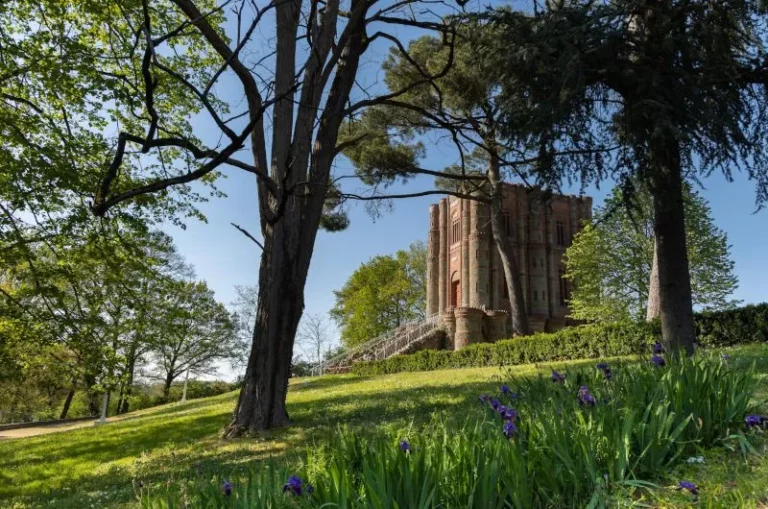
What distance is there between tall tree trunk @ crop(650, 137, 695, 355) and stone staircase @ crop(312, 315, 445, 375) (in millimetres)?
25277

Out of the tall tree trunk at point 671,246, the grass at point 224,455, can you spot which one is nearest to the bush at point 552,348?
the tall tree trunk at point 671,246

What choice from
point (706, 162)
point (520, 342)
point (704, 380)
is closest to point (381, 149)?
point (520, 342)

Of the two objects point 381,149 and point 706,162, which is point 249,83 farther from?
point 381,149

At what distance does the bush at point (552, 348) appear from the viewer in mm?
16031

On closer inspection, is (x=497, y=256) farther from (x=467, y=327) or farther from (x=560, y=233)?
(x=467, y=327)

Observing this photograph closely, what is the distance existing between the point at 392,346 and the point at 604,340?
18802mm

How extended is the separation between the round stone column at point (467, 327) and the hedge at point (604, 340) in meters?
9.67

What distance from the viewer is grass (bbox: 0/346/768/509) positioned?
9.63 ft

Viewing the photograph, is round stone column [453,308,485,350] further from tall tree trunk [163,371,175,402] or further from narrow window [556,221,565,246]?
tall tree trunk [163,371,175,402]

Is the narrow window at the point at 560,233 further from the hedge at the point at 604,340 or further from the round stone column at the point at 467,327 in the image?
the hedge at the point at 604,340

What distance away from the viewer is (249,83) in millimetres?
9023

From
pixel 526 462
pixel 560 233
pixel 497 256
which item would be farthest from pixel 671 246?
pixel 560 233

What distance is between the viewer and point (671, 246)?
29.4ft

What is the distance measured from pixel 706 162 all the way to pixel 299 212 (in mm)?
7048
